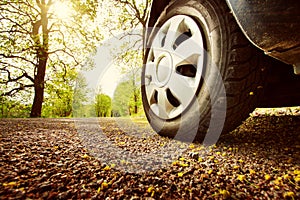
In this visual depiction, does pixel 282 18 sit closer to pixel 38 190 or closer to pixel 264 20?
pixel 264 20

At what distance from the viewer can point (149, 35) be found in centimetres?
264

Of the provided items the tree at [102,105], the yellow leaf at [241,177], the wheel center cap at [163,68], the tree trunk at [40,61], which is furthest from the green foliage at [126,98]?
the yellow leaf at [241,177]

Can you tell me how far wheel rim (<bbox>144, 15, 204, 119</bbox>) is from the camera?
1844 millimetres

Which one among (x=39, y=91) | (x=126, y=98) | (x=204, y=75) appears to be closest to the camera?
(x=204, y=75)

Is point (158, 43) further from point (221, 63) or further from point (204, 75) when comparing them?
point (221, 63)

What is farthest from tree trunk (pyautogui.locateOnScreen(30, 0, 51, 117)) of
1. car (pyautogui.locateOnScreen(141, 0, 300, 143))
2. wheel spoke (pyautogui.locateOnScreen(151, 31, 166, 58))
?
car (pyautogui.locateOnScreen(141, 0, 300, 143))

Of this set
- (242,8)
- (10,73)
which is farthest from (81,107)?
(242,8)

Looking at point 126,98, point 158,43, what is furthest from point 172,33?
point 126,98

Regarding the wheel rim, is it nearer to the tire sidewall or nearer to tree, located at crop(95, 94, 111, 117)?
the tire sidewall

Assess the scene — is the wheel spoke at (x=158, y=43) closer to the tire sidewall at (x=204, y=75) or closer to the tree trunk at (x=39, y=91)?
the tire sidewall at (x=204, y=75)

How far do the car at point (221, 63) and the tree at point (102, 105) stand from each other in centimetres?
2216

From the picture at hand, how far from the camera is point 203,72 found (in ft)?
5.72

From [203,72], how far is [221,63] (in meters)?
0.20

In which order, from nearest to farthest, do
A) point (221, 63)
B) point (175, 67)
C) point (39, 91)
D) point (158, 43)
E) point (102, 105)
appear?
point (221, 63), point (175, 67), point (158, 43), point (39, 91), point (102, 105)
